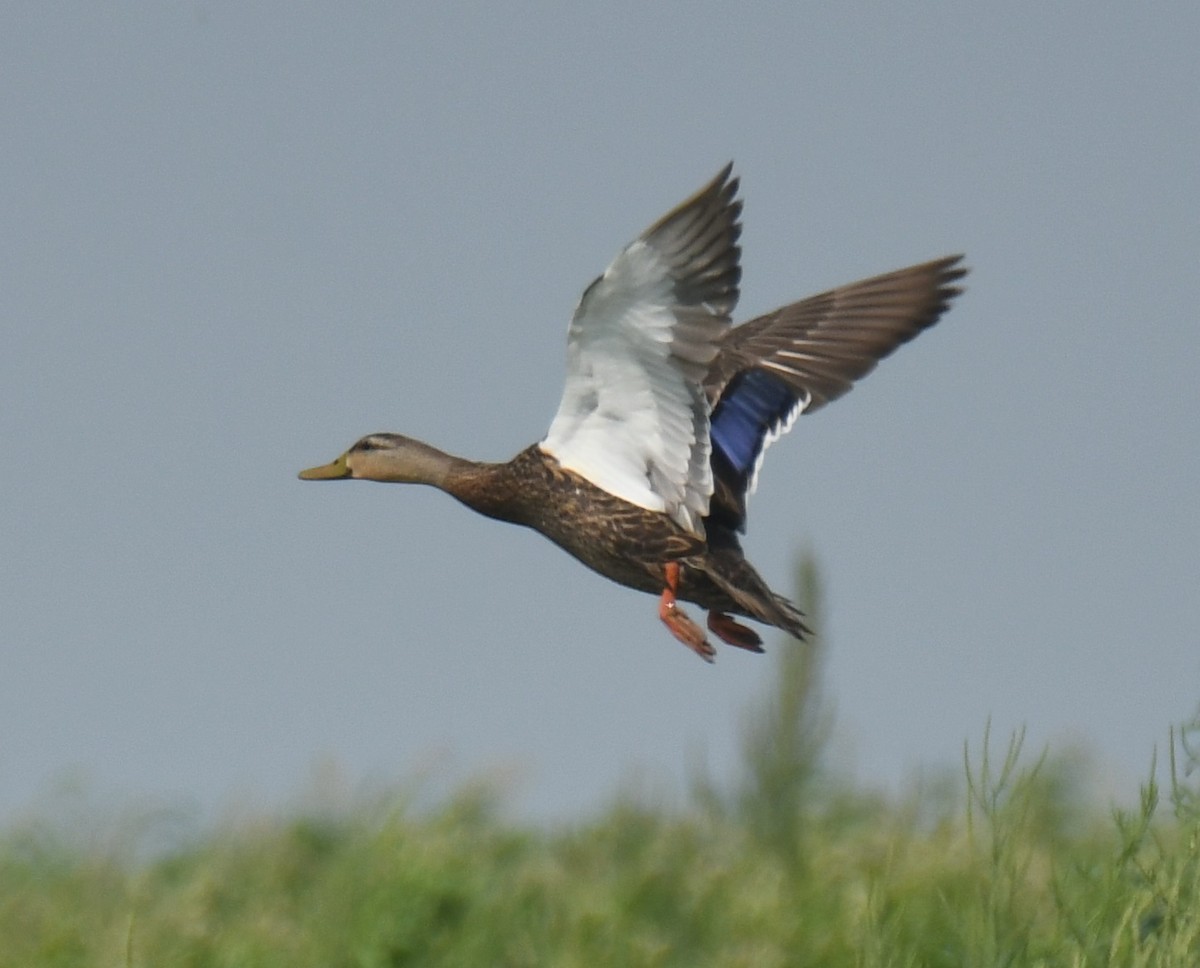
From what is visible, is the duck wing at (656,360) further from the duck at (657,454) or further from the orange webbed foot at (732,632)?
the orange webbed foot at (732,632)

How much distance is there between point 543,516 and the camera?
7277 mm

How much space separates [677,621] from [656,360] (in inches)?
36.6

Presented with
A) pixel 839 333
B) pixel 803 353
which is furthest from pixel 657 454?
pixel 839 333

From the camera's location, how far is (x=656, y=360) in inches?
265

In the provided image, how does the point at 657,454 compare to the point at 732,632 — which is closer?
the point at 657,454

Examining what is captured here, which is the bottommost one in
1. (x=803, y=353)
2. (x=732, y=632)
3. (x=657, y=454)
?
(x=732, y=632)

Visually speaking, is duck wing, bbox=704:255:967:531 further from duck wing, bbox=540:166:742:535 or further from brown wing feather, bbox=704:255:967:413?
duck wing, bbox=540:166:742:535

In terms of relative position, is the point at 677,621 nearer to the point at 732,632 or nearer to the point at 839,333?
the point at 732,632

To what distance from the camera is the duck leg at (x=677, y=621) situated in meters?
6.48

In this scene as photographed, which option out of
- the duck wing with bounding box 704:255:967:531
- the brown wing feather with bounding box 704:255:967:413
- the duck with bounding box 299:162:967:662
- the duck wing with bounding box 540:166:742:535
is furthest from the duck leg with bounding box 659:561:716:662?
the brown wing feather with bounding box 704:255:967:413

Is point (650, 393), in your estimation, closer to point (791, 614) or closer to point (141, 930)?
point (791, 614)

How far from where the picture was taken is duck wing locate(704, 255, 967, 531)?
8.09 m

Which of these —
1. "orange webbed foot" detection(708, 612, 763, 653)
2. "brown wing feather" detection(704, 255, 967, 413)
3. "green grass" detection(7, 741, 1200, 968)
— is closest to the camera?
"orange webbed foot" detection(708, 612, 763, 653)

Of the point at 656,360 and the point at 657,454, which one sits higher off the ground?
the point at 656,360
